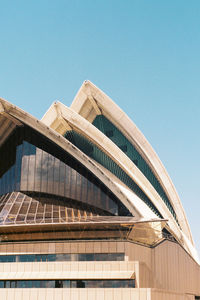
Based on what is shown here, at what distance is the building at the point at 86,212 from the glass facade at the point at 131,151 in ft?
0.33

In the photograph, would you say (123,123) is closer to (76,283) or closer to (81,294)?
(76,283)

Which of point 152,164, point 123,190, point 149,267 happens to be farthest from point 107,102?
point 149,267

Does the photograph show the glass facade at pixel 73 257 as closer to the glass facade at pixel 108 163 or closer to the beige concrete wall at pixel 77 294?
the beige concrete wall at pixel 77 294

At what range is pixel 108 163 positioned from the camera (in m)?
41.2

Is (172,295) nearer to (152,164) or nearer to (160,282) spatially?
(160,282)

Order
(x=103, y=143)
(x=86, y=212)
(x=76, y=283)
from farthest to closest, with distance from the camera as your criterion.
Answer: (x=103, y=143) → (x=86, y=212) → (x=76, y=283)

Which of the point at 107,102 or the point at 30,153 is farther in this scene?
the point at 107,102

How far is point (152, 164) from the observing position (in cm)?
4469

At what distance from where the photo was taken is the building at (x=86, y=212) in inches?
1247

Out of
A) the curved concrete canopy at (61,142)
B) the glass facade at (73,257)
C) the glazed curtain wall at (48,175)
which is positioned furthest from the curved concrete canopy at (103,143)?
the glass facade at (73,257)

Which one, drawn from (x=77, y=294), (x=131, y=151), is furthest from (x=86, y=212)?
(x=131, y=151)

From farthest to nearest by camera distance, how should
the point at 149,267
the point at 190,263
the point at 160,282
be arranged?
the point at 190,263, the point at 160,282, the point at 149,267

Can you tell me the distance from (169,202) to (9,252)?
1860 cm

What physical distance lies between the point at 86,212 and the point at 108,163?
23.0 feet
